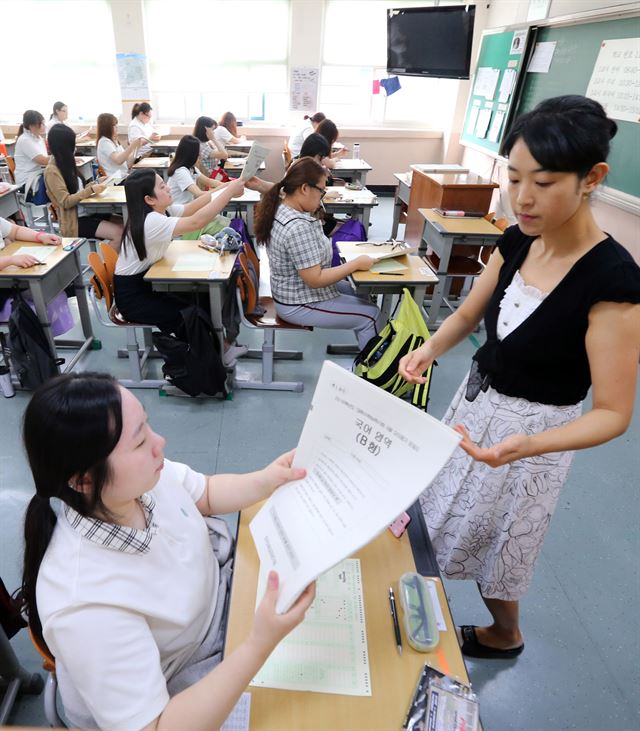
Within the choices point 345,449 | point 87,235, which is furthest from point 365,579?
point 87,235

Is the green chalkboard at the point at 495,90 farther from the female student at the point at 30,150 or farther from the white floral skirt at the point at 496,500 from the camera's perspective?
the female student at the point at 30,150

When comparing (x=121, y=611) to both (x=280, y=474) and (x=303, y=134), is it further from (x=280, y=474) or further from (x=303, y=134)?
(x=303, y=134)

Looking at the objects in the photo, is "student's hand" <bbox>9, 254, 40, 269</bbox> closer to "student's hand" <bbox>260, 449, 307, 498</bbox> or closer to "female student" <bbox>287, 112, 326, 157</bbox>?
"student's hand" <bbox>260, 449, 307, 498</bbox>

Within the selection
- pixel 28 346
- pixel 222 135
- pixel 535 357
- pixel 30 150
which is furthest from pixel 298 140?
pixel 535 357

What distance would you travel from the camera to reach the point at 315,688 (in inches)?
33.1

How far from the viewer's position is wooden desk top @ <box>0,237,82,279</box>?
2.46m

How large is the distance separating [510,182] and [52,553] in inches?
43.1

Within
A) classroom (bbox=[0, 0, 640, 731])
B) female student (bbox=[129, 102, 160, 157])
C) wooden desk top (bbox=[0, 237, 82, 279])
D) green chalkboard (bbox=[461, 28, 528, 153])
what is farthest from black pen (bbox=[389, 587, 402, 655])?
female student (bbox=[129, 102, 160, 157])

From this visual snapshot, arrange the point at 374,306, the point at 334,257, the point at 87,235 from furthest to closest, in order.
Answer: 1. the point at 87,235
2. the point at 334,257
3. the point at 374,306

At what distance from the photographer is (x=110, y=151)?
5293mm

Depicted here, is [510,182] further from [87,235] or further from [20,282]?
[87,235]

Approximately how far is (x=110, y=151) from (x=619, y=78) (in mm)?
4730

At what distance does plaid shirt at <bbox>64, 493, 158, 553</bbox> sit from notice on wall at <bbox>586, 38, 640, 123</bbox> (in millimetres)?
3813

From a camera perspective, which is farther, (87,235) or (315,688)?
(87,235)
